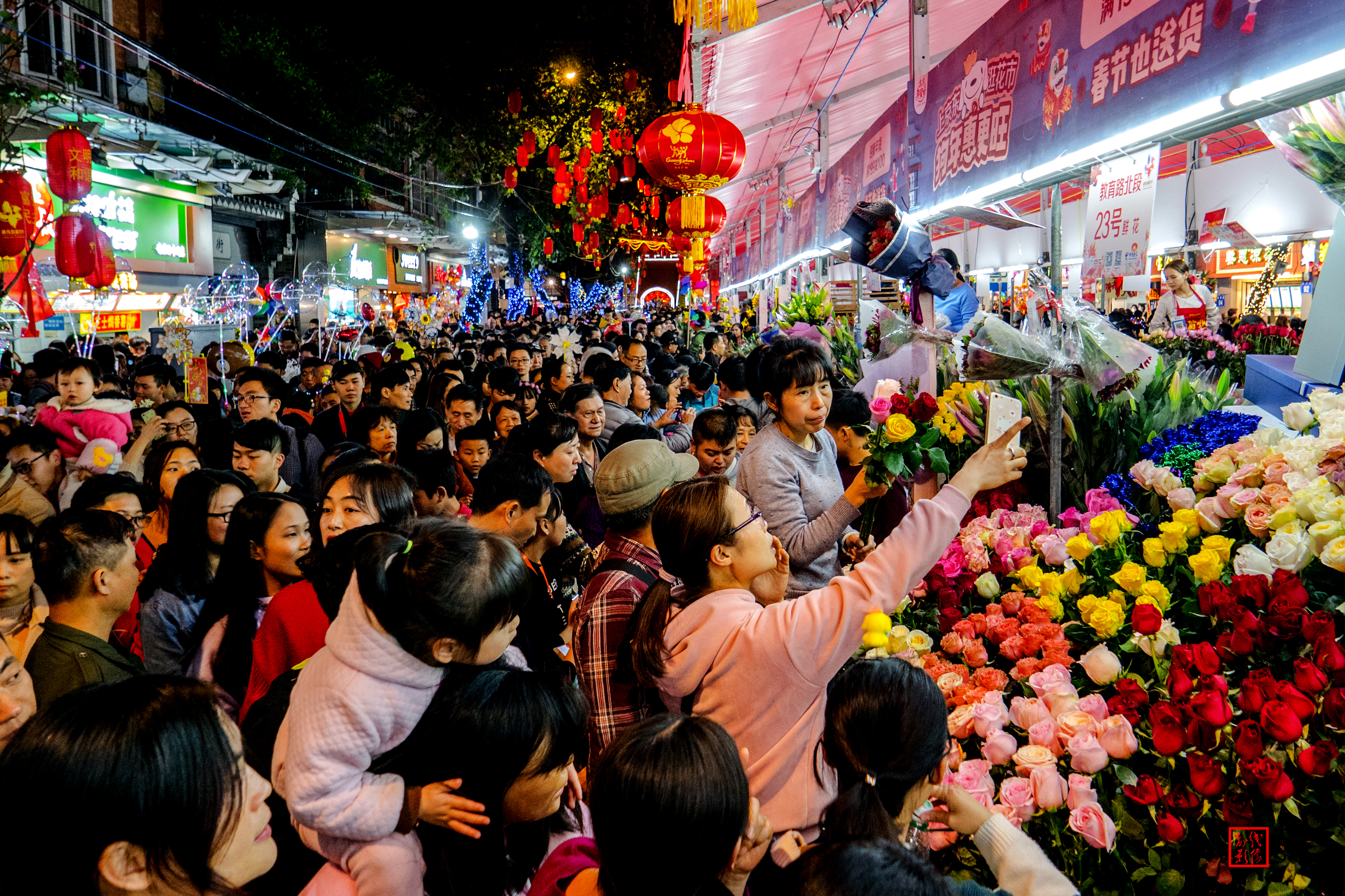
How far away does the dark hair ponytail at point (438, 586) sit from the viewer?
65.2 inches

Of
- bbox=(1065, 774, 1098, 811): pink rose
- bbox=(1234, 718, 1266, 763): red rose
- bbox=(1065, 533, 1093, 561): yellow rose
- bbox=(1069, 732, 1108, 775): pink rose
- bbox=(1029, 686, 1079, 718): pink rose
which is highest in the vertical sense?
bbox=(1065, 533, 1093, 561): yellow rose

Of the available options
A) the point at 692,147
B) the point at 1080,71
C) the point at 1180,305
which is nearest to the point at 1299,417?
the point at 1080,71

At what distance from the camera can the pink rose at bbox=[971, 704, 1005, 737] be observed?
1995 millimetres

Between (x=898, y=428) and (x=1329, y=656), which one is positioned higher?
(x=898, y=428)

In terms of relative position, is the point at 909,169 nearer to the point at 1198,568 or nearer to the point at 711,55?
the point at 711,55

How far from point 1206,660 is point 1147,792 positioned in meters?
0.28

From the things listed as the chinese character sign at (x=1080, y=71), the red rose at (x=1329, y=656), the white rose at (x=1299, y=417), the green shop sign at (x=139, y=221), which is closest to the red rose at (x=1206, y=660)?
the red rose at (x=1329, y=656)

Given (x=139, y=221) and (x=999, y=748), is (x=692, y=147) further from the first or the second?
(x=139, y=221)

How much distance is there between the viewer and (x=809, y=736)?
1.78 metres

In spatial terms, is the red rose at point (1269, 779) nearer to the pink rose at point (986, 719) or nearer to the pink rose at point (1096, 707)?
the pink rose at point (1096, 707)

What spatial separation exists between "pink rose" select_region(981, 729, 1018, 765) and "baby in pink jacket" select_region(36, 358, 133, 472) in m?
4.85

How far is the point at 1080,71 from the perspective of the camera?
151 inches

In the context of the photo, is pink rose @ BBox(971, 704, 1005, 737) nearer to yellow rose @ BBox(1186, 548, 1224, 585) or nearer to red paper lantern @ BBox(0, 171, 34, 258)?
yellow rose @ BBox(1186, 548, 1224, 585)

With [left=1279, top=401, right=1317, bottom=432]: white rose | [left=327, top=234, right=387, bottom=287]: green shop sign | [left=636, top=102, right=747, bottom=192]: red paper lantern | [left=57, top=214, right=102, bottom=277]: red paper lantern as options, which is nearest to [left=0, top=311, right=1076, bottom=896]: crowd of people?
[left=1279, top=401, right=1317, bottom=432]: white rose
